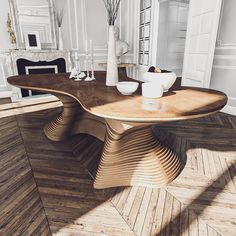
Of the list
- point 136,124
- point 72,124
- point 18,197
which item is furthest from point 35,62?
point 136,124

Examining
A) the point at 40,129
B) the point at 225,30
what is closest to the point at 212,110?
the point at 40,129

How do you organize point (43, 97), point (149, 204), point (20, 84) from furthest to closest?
point (43, 97), point (20, 84), point (149, 204)

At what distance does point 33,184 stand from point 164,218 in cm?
95

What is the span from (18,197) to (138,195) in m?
0.81

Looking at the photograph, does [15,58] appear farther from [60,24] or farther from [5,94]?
[60,24]

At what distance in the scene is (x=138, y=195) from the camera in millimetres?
1404

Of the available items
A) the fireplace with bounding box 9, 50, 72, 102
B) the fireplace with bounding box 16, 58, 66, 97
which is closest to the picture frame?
the fireplace with bounding box 9, 50, 72, 102

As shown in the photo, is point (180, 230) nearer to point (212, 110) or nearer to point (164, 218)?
point (164, 218)

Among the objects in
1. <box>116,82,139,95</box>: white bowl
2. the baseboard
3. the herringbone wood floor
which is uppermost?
<box>116,82,139,95</box>: white bowl

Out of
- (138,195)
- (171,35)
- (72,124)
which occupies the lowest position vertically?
(138,195)

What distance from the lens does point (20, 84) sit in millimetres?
1856

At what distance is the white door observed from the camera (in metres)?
2.82

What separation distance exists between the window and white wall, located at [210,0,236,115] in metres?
1.62

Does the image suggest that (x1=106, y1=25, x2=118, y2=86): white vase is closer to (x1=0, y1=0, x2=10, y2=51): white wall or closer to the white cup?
the white cup
